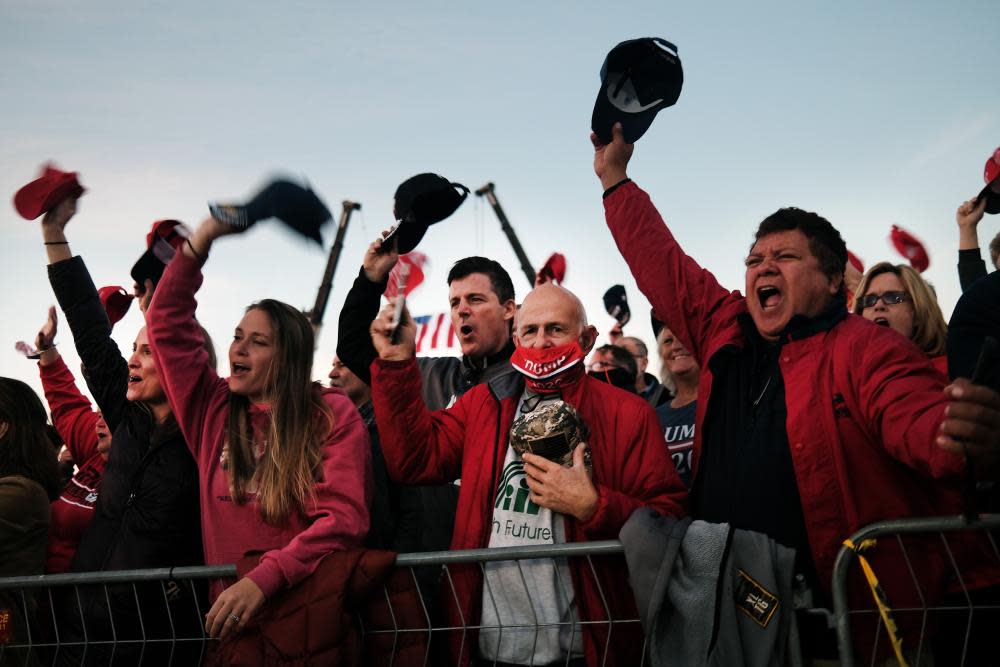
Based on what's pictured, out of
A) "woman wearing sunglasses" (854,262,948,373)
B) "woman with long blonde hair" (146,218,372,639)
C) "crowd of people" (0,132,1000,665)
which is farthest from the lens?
"woman wearing sunglasses" (854,262,948,373)

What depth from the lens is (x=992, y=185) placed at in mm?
4699

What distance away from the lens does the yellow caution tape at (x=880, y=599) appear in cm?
262

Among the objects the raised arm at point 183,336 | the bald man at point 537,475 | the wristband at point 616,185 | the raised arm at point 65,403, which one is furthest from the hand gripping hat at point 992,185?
the raised arm at point 65,403

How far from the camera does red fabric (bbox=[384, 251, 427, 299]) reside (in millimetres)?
3617

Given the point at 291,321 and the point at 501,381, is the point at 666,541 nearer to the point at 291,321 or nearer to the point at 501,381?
the point at 501,381

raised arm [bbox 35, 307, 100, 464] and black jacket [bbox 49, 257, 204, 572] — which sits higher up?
raised arm [bbox 35, 307, 100, 464]

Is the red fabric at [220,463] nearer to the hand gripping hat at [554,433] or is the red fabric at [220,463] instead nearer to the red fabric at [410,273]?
the red fabric at [410,273]

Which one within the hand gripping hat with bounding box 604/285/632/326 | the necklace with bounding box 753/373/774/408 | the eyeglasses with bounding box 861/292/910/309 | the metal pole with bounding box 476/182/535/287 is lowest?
the necklace with bounding box 753/373/774/408

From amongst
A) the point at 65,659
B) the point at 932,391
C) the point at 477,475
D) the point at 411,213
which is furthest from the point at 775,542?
the point at 65,659

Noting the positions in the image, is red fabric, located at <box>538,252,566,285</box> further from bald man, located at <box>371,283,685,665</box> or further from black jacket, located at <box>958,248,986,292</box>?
black jacket, located at <box>958,248,986,292</box>

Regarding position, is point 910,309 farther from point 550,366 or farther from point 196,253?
point 196,253

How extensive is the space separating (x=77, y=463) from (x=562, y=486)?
2989 millimetres

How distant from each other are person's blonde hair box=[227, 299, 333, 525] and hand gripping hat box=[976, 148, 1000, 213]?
3.51 meters

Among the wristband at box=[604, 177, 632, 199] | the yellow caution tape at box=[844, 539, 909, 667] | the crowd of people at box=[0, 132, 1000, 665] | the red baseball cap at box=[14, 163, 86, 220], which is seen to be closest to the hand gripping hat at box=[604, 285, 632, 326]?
the crowd of people at box=[0, 132, 1000, 665]
